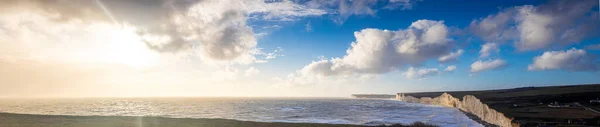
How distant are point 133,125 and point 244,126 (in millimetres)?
13166

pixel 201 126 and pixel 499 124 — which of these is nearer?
pixel 201 126

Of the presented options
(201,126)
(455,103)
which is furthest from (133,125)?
(455,103)

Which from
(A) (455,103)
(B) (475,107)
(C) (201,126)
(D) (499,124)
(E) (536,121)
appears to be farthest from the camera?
(A) (455,103)

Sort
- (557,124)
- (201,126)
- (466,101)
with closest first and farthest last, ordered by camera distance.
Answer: (557,124), (201,126), (466,101)

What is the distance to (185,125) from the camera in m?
43.3

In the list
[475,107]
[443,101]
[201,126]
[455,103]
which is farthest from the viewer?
[443,101]

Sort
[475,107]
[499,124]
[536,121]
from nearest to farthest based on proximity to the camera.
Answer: [536,121] < [499,124] < [475,107]

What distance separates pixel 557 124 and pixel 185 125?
139 feet

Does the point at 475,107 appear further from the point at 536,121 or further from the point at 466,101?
the point at 536,121

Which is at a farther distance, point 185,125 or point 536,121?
point 185,125

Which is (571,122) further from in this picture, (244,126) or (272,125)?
(244,126)

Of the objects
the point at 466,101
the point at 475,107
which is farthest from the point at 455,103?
the point at 475,107

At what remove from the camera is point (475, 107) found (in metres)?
78.3

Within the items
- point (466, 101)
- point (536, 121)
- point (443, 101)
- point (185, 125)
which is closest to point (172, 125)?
point (185, 125)
